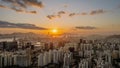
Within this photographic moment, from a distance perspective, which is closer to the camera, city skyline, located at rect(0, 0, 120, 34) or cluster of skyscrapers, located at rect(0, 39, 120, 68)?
city skyline, located at rect(0, 0, 120, 34)

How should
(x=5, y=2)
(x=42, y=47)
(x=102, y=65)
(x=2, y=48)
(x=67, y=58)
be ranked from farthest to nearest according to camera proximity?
(x=42, y=47) → (x=2, y=48) → (x=67, y=58) → (x=5, y=2) → (x=102, y=65)

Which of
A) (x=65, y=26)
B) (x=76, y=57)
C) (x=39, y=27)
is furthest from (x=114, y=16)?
(x=39, y=27)

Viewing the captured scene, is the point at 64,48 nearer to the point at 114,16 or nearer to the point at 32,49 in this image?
the point at 32,49

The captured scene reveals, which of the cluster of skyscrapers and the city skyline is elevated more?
the city skyline

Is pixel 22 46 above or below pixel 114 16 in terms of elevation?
below

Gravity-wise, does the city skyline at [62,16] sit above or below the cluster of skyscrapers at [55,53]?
above

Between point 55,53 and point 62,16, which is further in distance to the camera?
point 55,53

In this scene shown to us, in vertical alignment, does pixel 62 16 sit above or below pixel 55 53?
above

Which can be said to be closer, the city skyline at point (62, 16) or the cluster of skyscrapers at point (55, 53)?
the city skyline at point (62, 16)
